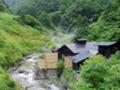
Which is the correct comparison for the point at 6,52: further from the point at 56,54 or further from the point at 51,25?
the point at 51,25

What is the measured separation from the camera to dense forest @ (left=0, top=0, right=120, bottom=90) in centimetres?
2809

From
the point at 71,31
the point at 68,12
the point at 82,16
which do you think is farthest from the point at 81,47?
the point at 68,12

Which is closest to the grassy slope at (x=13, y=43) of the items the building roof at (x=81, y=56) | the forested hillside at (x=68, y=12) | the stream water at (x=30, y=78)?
the stream water at (x=30, y=78)

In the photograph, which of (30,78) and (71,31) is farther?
(71,31)

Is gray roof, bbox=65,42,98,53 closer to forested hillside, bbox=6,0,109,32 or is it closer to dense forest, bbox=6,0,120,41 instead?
dense forest, bbox=6,0,120,41

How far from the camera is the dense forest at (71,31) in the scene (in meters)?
28.1

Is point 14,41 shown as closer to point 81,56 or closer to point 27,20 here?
point 81,56

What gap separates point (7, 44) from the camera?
6012 cm

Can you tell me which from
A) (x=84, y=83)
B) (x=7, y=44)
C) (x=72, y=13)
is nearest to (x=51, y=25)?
(x=72, y=13)

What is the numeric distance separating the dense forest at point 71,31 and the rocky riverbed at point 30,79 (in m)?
1.66

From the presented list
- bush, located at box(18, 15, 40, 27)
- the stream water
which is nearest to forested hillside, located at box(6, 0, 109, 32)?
bush, located at box(18, 15, 40, 27)

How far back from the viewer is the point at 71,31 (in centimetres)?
10125

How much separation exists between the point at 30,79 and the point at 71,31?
2210 inches

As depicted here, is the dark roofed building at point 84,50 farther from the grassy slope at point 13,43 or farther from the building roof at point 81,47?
the grassy slope at point 13,43
